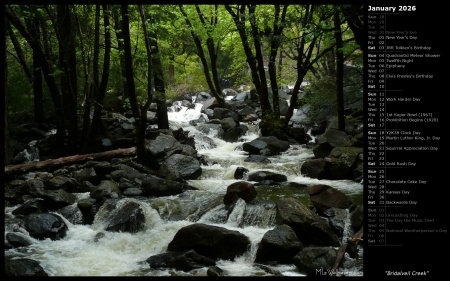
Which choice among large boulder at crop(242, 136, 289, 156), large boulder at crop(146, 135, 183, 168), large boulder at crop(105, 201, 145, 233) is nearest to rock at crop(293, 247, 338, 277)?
large boulder at crop(105, 201, 145, 233)

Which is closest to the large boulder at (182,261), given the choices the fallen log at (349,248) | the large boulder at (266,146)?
the fallen log at (349,248)

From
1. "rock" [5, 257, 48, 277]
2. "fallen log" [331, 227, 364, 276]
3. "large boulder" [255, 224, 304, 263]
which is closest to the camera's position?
"rock" [5, 257, 48, 277]

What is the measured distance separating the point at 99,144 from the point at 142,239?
6845 mm

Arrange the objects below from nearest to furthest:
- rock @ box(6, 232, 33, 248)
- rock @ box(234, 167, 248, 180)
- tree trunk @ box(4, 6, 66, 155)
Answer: rock @ box(6, 232, 33, 248)
tree trunk @ box(4, 6, 66, 155)
rock @ box(234, 167, 248, 180)

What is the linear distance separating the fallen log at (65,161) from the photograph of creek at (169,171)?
0.13 feet

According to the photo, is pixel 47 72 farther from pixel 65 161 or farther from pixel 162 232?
pixel 162 232

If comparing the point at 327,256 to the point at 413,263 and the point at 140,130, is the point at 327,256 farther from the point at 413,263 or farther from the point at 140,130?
the point at 140,130

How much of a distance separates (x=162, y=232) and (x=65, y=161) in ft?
18.2

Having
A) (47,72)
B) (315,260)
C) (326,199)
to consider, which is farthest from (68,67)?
(315,260)

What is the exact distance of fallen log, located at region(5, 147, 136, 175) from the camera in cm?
1077

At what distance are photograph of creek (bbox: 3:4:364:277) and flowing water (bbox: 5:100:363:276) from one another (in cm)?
3

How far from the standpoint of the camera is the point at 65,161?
11641mm

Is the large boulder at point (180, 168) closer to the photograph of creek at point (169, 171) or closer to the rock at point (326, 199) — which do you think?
the photograph of creek at point (169, 171)

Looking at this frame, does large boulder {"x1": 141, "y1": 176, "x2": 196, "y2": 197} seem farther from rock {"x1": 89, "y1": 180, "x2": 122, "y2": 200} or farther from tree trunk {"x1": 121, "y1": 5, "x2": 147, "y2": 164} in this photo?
tree trunk {"x1": 121, "y1": 5, "x2": 147, "y2": 164}
